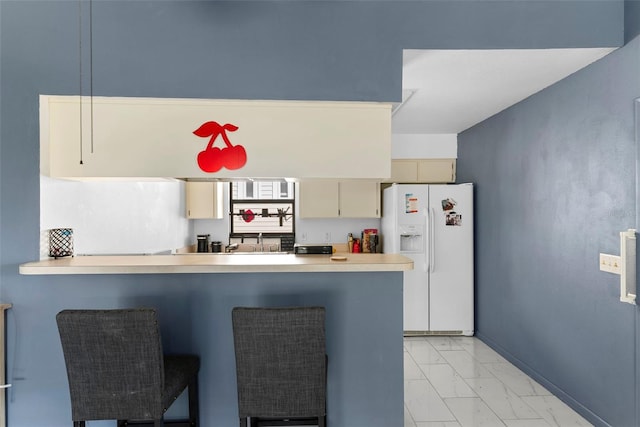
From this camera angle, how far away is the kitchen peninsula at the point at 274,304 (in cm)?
266

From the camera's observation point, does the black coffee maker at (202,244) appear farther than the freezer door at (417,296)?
Yes

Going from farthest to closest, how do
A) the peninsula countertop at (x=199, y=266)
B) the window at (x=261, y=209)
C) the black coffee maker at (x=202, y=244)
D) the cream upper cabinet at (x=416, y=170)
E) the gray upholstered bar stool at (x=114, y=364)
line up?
the window at (x=261, y=209)
the cream upper cabinet at (x=416, y=170)
the black coffee maker at (x=202, y=244)
the peninsula countertop at (x=199, y=266)
the gray upholstered bar stool at (x=114, y=364)

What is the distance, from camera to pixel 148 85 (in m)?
2.79

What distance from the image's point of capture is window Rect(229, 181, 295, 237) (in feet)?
19.2

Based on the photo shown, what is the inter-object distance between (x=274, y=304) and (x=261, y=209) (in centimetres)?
330

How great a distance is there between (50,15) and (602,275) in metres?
3.99

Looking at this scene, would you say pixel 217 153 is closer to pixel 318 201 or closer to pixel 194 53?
pixel 194 53

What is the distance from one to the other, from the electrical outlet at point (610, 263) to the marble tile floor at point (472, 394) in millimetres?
1122

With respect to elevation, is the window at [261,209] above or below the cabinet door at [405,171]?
below

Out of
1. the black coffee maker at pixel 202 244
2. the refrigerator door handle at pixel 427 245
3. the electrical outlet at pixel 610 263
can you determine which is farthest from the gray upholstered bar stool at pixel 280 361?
the black coffee maker at pixel 202 244

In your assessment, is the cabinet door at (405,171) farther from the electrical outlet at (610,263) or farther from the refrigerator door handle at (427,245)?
the electrical outlet at (610,263)

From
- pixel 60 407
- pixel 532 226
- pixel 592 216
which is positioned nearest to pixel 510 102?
pixel 532 226

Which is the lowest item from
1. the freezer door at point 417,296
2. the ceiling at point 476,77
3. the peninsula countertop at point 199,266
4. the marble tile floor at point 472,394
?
the marble tile floor at point 472,394

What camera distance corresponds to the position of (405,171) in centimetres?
573
